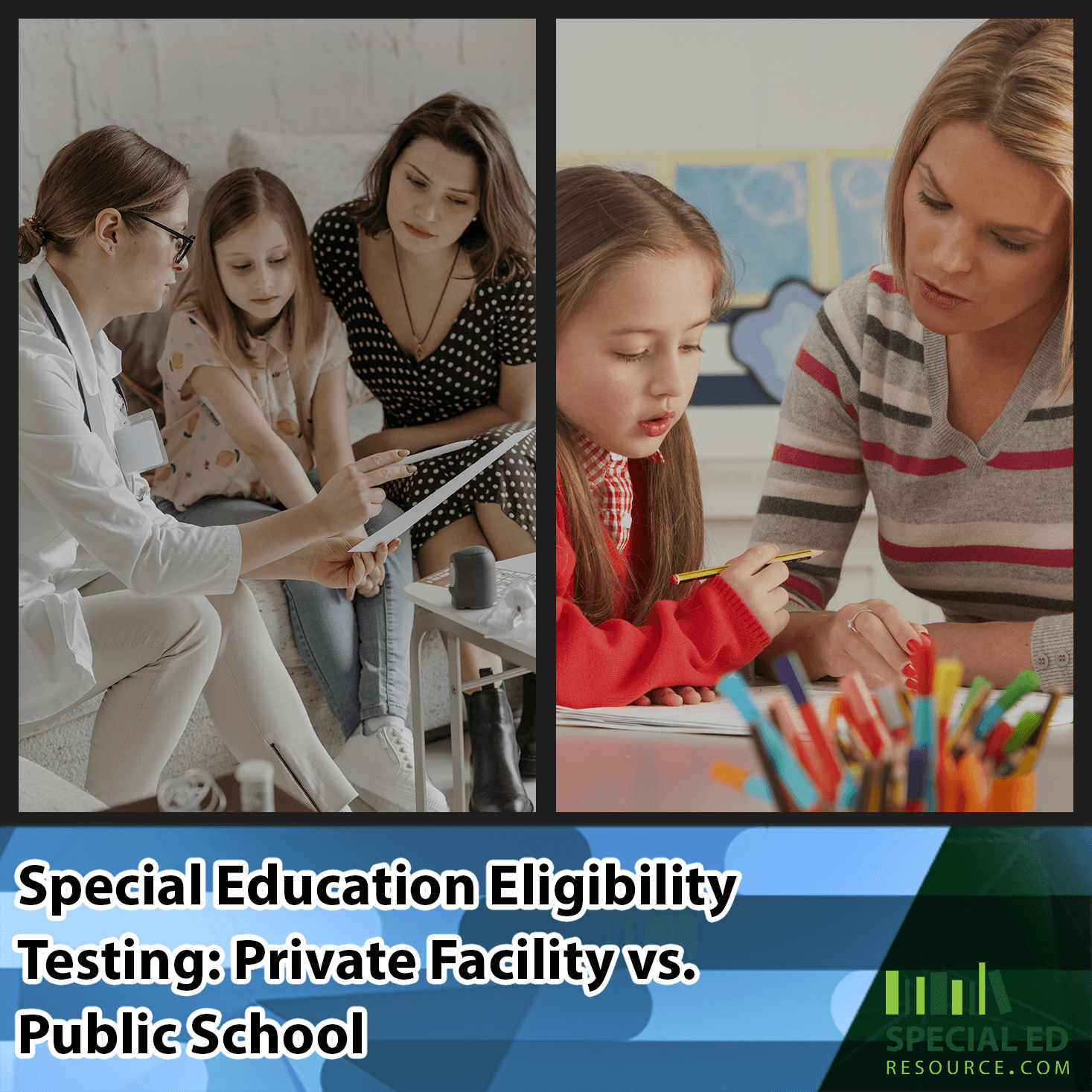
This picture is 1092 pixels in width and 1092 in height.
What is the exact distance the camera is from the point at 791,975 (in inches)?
70.6

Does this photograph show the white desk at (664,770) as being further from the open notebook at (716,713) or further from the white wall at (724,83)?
the white wall at (724,83)

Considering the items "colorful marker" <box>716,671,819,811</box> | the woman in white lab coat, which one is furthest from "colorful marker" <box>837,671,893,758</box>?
the woman in white lab coat

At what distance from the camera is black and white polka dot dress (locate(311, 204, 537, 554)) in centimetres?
177

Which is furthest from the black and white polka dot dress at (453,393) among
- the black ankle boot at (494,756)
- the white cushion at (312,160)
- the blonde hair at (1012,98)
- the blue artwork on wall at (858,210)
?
the blonde hair at (1012,98)

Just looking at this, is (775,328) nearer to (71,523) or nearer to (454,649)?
(454,649)

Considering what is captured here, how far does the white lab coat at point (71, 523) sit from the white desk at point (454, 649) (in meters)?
0.29

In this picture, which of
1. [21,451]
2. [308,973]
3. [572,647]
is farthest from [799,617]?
[21,451]

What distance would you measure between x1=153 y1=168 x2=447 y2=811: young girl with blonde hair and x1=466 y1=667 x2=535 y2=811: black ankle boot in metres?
0.07

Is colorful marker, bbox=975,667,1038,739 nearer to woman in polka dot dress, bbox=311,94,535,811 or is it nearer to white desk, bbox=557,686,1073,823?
white desk, bbox=557,686,1073,823

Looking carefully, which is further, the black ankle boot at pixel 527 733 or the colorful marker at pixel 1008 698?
the black ankle boot at pixel 527 733

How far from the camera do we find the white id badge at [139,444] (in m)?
1.74

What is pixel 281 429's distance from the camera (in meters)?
1.77

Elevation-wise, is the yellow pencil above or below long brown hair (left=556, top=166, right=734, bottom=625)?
below

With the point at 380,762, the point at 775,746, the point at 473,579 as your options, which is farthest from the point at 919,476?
the point at 380,762
